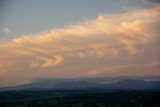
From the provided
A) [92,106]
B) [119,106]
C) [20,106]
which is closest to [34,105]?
[20,106]

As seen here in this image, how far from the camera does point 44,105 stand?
1064 inches

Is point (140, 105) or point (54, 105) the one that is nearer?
point (140, 105)

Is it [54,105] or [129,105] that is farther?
[54,105]

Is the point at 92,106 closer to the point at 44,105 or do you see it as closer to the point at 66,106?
the point at 66,106

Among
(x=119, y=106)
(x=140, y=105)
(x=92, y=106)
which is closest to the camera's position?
(x=140, y=105)

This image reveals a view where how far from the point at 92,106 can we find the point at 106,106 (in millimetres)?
1261

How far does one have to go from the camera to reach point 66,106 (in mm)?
27641

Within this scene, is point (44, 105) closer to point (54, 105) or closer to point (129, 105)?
point (54, 105)

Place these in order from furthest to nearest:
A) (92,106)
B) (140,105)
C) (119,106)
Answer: (92,106) < (119,106) < (140,105)

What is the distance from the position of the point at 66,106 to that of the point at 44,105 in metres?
2.08

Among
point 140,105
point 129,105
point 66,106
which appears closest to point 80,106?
point 66,106

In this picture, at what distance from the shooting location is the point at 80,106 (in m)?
27.5

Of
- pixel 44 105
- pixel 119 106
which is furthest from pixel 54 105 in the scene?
pixel 119 106

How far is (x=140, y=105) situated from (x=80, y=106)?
274 inches
